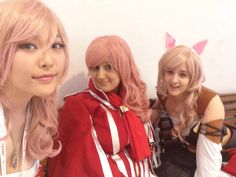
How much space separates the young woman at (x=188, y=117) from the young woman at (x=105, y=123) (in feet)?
0.55

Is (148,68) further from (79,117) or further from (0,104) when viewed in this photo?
(0,104)

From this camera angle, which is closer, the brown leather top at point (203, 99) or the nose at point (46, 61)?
the nose at point (46, 61)

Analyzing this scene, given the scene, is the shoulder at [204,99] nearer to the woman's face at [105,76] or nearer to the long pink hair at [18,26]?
the woman's face at [105,76]

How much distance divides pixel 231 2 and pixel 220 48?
29 centimetres

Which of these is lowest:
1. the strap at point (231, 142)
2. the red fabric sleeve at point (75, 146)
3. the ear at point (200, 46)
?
the strap at point (231, 142)

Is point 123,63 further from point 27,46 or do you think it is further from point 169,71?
point 27,46

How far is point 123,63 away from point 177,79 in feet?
0.83

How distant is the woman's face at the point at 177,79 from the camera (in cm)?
128

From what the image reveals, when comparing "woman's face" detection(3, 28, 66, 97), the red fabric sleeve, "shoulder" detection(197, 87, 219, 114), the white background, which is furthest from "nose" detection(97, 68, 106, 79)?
"shoulder" detection(197, 87, 219, 114)

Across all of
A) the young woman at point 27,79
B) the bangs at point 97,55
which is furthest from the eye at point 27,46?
the bangs at point 97,55

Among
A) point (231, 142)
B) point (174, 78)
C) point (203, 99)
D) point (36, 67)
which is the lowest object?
point (231, 142)

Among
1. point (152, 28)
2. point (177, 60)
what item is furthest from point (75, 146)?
point (152, 28)

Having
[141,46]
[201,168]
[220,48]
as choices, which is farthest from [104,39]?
[220,48]

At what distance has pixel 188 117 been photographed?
4.39 feet
